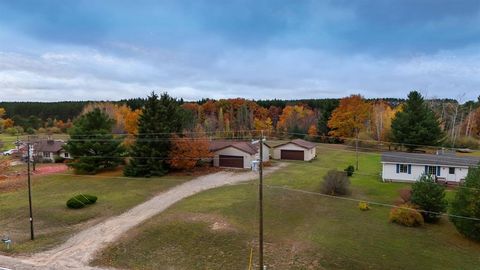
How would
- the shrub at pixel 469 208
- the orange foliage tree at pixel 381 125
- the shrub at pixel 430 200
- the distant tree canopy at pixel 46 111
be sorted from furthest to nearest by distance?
1. the distant tree canopy at pixel 46 111
2. the orange foliage tree at pixel 381 125
3. the shrub at pixel 430 200
4. the shrub at pixel 469 208

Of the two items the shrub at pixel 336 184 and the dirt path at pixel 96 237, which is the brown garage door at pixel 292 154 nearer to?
the dirt path at pixel 96 237

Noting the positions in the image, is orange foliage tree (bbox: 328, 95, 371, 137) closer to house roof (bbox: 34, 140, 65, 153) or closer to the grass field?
the grass field

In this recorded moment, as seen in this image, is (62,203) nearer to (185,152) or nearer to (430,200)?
(185,152)

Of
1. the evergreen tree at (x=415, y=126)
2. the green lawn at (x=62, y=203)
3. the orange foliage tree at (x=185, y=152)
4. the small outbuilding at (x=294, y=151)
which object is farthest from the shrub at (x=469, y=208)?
the evergreen tree at (x=415, y=126)

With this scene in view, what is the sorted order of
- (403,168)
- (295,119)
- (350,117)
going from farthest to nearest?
(295,119) < (350,117) < (403,168)

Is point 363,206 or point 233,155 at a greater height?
point 233,155

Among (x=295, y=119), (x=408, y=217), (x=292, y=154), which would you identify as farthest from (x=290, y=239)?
(x=295, y=119)
